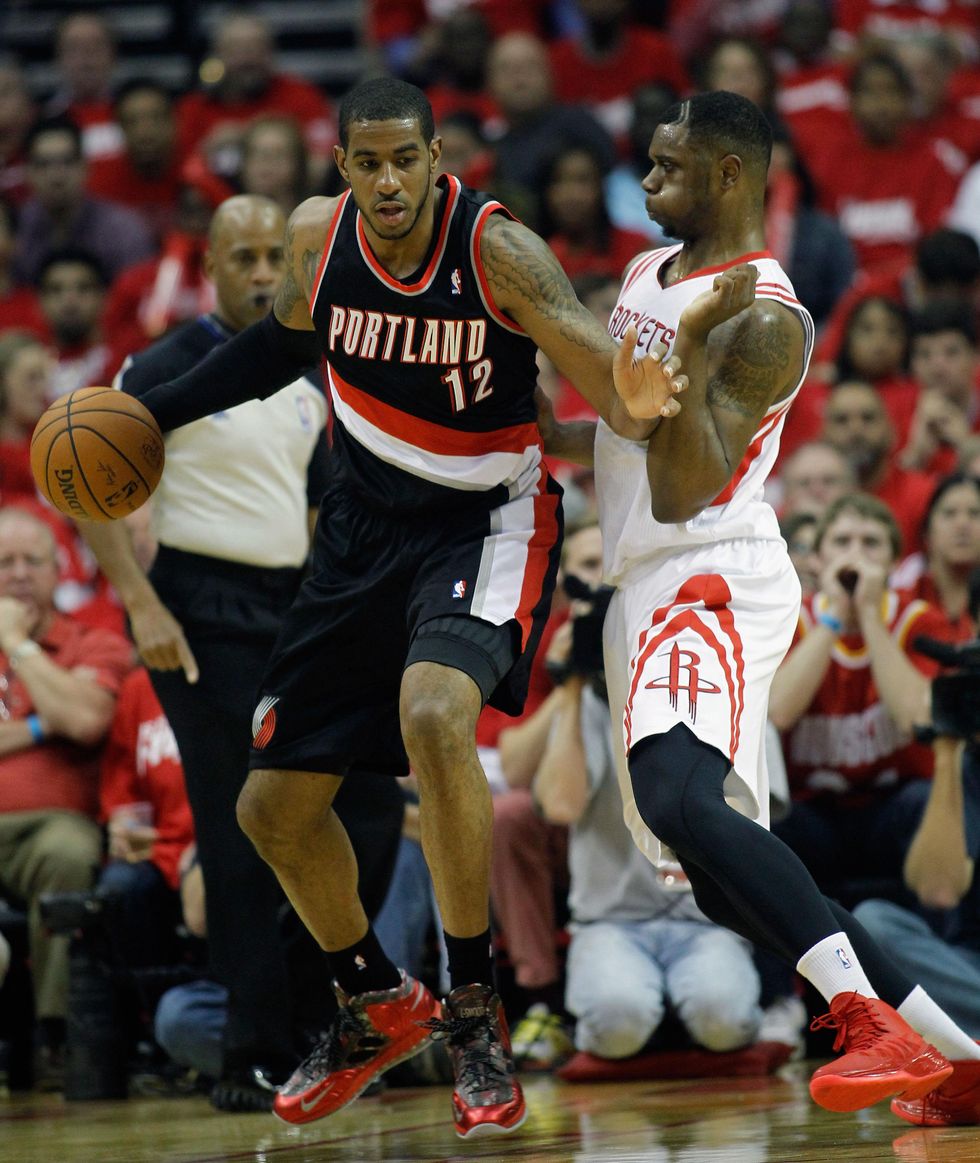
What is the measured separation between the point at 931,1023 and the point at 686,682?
99 centimetres

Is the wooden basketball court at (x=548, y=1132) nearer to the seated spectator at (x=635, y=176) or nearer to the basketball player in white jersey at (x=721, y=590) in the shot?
the basketball player in white jersey at (x=721, y=590)

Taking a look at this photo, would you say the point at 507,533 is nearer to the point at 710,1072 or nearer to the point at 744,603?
the point at 744,603

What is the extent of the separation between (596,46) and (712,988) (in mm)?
7623

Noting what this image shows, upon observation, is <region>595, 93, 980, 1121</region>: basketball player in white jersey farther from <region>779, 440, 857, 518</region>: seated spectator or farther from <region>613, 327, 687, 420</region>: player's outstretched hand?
<region>779, 440, 857, 518</region>: seated spectator

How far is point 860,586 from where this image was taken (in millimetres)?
6555

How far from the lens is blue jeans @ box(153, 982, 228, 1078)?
245 inches

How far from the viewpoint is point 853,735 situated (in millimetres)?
Result: 6738

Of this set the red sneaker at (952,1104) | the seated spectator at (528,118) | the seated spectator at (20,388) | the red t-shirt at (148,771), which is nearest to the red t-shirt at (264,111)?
the seated spectator at (528,118)

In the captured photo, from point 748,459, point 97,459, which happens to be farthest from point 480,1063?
point 97,459

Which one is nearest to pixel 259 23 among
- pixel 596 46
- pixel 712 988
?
pixel 596 46

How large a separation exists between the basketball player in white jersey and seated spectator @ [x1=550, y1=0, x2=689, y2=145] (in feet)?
24.1

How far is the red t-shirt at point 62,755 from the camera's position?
276 inches

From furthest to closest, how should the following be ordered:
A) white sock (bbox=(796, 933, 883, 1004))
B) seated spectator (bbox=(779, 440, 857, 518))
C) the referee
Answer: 1. seated spectator (bbox=(779, 440, 857, 518))
2. the referee
3. white sock (bbox=(796, 933, 883, 1004))

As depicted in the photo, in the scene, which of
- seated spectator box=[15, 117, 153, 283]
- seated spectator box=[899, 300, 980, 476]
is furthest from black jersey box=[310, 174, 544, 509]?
seated spectator box=[15, 117, 153, 283]
